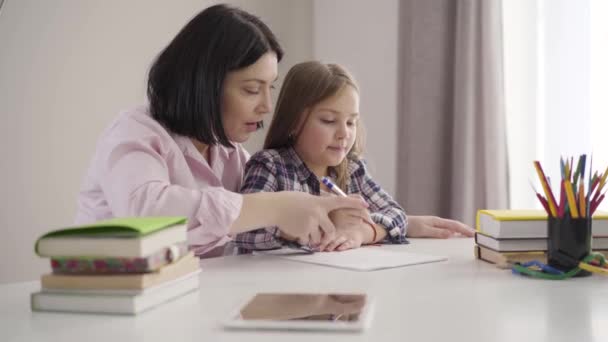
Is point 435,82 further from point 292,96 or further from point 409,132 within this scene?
point 292,96

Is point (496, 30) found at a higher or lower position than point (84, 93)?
higher

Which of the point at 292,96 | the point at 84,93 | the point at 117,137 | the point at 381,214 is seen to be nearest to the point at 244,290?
the point at 117,137

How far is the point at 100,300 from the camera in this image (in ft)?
2.65

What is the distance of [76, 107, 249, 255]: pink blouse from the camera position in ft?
3.95

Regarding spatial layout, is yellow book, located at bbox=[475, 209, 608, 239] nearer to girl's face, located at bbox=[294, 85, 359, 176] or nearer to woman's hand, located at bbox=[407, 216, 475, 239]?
woman's hand, located at bbox=[407, 216, 475, 239]

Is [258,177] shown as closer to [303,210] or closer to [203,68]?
Result: [203,68]

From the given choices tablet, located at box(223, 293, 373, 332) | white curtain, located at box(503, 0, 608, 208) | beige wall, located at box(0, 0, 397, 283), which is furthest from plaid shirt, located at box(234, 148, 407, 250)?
white curtain, located at box(503, 0, 608, 208)

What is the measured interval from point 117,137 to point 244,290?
537 millimetres

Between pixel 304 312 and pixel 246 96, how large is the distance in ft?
2.76

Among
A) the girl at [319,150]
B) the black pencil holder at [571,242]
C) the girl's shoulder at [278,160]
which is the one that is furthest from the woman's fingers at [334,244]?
the black pencil holder at [571,242]

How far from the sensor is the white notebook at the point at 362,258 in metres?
1.17

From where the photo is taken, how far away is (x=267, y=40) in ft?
5.20

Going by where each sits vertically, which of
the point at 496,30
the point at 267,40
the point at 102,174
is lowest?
the point at 102,174

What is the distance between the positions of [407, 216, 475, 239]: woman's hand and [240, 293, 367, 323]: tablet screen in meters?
0.85
